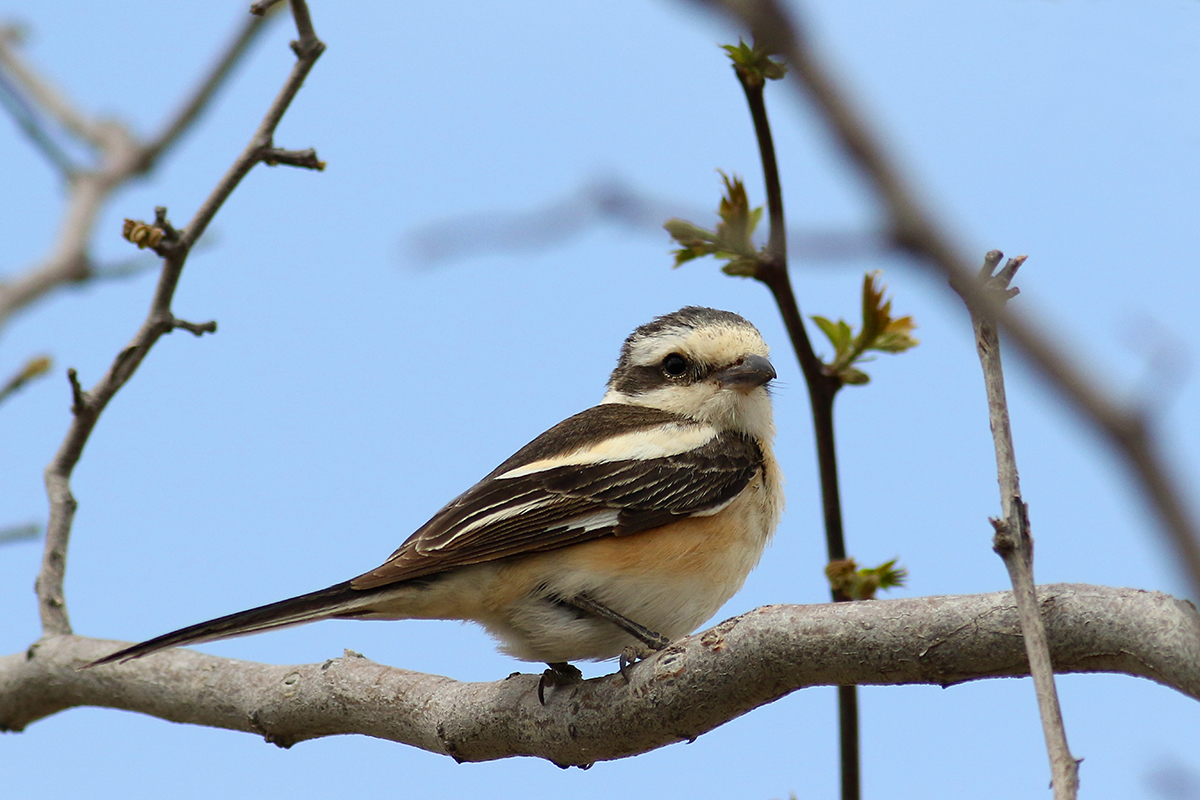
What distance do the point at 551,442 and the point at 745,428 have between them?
0.98 m

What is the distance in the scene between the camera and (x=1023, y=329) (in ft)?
3.39

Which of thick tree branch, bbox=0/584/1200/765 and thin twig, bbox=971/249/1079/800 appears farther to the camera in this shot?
thick tree branch, bbox=0/584/1200/765

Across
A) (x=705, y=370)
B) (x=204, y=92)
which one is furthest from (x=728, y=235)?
(x=204, y=92)

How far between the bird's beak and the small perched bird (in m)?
0.30

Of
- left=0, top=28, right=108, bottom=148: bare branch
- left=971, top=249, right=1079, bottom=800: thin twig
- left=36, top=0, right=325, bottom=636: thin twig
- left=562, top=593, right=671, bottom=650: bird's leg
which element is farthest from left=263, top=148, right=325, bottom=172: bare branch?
left=971, top=249, right=1079, bottom=800: thin twig

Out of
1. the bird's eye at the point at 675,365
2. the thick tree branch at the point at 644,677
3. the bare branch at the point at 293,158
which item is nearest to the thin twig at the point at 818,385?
the thick tree branch at the point at 644,677

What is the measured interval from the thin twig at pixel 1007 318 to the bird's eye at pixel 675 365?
487cm

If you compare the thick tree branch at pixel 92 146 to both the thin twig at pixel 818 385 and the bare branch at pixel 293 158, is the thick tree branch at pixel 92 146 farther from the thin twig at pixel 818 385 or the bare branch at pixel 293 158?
the thin twig at pixel 818 385

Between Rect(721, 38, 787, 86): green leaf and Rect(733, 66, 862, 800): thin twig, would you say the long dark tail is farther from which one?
Rect(721, 38, 787, 86): green leaf

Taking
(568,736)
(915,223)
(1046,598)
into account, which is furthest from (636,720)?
(915,223)

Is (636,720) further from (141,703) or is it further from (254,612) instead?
(141,703)

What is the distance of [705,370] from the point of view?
5.86 meters

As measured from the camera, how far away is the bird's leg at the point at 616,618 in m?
4.50

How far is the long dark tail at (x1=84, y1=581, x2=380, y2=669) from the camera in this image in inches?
166
